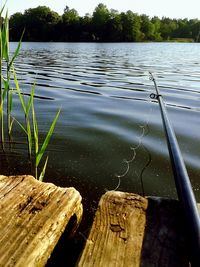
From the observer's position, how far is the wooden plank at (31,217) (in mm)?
1508

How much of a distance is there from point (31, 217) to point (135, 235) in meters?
0.61

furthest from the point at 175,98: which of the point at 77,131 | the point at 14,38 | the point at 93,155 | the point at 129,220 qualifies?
the point at 14,38

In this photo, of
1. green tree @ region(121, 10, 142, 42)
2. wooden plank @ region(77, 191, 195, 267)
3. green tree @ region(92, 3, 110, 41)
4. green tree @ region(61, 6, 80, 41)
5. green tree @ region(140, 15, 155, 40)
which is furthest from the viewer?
green tree @ region(140, 15, 155, 40)

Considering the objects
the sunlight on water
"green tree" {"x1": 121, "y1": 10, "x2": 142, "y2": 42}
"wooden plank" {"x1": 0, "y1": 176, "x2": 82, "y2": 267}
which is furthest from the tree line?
"wooden plank" {"x1": 0, "y1": 176, "x2": 82, "y2": 267}

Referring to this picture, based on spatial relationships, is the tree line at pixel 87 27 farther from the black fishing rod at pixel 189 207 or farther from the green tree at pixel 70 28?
the black fishing rod at pixel 189 207

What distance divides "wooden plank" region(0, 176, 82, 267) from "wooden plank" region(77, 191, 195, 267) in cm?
23

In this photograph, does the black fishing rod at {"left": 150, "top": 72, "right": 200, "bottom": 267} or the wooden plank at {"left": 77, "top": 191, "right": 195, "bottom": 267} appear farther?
the wooden plank at {"left": 77, "top": 191, "right": 195, "bottom": 267}

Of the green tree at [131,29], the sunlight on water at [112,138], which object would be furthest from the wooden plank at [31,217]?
the green tree at [131,29]

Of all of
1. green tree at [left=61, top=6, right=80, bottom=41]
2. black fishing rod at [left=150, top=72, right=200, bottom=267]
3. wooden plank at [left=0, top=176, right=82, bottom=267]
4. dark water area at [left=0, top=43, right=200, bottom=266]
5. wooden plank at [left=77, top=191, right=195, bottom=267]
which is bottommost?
dark water area at [left=0, top=43, right=200, bottom=266]

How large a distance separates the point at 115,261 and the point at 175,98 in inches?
279

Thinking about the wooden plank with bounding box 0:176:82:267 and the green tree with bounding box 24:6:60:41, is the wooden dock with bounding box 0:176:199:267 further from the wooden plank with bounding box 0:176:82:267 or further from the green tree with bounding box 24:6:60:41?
the green tree with bounding box 24:6:60:41

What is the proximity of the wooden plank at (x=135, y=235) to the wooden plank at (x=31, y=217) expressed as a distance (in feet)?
0.76

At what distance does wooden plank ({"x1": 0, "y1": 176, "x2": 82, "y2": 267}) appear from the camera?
4.95ft

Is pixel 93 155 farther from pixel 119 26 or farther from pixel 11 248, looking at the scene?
pixel 119 26
